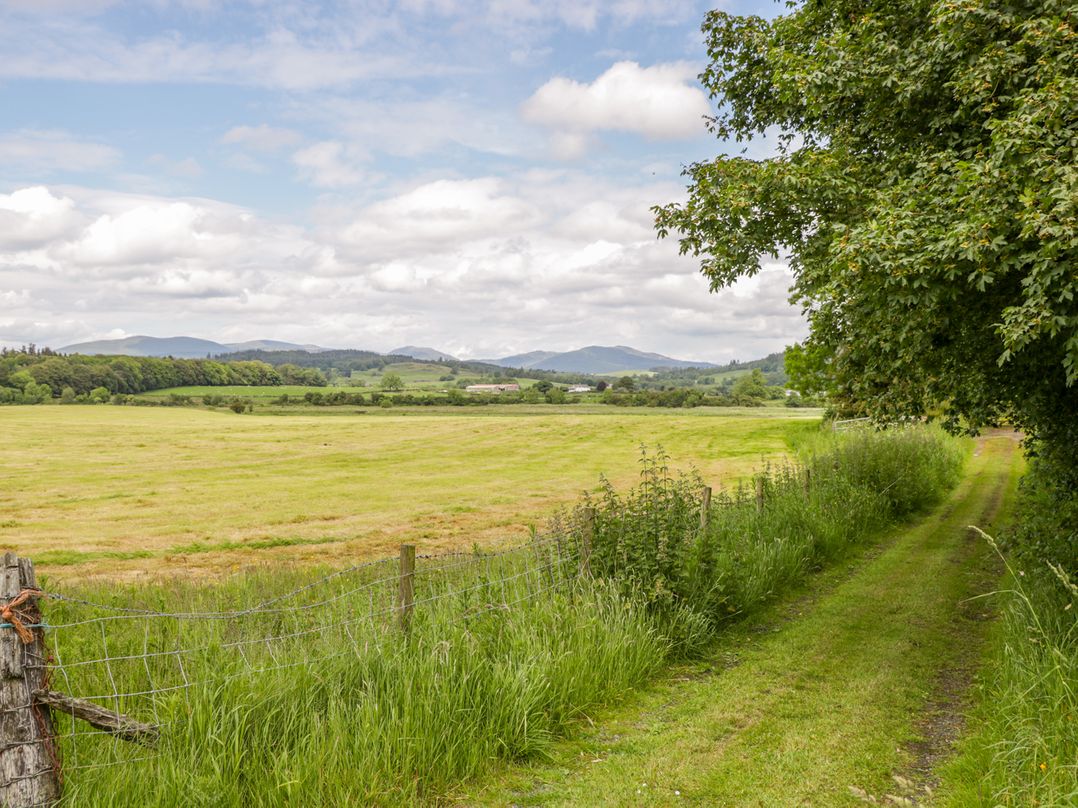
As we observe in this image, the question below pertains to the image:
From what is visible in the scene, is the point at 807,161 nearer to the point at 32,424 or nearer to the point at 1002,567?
the point at 1002,567

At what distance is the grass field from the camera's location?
72.9 ft

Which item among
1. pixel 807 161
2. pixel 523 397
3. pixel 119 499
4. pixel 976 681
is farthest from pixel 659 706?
pixel 523 397

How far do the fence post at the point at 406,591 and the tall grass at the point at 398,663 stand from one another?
13 centimetres

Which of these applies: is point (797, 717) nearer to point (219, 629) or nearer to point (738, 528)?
point (738, 528)

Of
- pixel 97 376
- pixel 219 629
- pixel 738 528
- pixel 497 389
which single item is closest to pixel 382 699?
pixel 219 629

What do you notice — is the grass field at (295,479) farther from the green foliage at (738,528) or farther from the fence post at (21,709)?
the fence post at (21,709)

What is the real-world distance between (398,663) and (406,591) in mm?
1003

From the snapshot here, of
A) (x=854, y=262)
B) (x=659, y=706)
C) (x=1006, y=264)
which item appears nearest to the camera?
(x=1006, y=264)

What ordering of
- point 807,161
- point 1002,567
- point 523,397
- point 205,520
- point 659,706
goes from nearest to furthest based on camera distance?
point 659,706 → point 807,161 → point 1002,567 → point 205,520 → point 523,397

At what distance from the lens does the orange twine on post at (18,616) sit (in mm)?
4254

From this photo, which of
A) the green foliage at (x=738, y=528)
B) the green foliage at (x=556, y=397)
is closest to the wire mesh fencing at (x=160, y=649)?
the green foliage at (x=738, y=528)

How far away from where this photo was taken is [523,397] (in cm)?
12106

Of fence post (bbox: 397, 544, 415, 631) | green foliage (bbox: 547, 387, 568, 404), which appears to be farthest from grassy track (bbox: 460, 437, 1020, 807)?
green foliage (bbox: 547, 387, 568, 404)

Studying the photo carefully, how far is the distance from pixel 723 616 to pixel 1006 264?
18.9 ft
